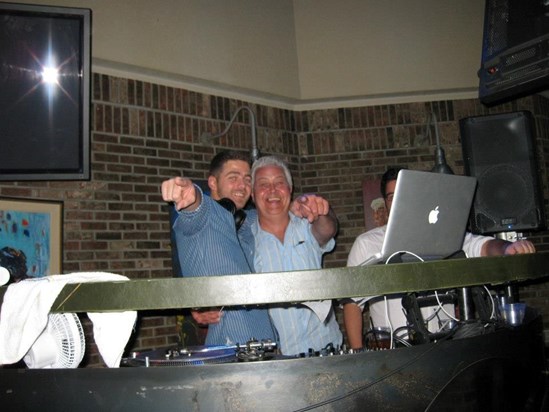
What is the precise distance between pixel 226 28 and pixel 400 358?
399 centimetres

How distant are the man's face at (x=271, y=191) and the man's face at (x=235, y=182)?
216 mm

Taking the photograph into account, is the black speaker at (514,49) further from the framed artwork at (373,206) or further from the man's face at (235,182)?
the man's face at (235,182)

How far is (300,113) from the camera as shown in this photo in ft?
17.7

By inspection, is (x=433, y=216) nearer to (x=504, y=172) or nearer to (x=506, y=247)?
(x=506, y=247)

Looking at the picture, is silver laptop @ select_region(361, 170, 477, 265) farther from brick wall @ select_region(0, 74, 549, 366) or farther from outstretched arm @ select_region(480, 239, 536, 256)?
brick wall @ select_region(0, 74, 549, 366)

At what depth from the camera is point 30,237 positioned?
367cm

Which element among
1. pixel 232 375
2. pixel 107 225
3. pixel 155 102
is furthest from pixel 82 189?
pixel 232 375

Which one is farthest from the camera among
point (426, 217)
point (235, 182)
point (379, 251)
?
point (379, 251)

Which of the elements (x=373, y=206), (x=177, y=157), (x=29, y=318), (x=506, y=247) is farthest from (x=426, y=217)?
(x=373, y=206)

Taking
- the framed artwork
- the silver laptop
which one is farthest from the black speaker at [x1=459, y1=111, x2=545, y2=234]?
the silver laptop

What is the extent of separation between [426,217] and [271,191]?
108 cm

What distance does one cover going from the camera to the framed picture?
3.57 metres

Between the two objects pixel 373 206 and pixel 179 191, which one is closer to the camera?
pixel 179 191

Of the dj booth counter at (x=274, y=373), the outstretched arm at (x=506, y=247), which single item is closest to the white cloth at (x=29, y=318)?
the dj booth counter at (x=274, y=373)
